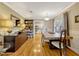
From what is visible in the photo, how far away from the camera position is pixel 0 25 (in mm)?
3875

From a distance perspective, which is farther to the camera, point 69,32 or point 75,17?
point 69,32

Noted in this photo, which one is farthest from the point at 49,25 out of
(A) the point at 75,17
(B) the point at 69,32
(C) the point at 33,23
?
(A) the point at 75,17

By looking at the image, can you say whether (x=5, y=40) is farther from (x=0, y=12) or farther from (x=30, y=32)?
(x=30, y=32)

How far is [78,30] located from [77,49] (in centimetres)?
67

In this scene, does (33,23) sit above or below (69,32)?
above

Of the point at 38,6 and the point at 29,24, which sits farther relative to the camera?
the point at 29,24

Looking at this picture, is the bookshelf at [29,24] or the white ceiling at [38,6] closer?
the white ceiling at [38,6]

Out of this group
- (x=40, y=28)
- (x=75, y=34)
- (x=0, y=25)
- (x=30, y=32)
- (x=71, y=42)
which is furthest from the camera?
(x=40, y=28)

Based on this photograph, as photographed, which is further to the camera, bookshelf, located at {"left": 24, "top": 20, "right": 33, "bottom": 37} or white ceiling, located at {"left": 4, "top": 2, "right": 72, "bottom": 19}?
bookshelf, located at {"left": 24, "top": 20, "right": 33, "bottom": 37}

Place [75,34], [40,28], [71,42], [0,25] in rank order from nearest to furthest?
[0,25], [75,34], [71,42], [40,28]

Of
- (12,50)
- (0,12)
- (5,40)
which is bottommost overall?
(12,50)

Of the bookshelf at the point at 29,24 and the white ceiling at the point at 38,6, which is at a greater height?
the white ceiling at the point at 38,6

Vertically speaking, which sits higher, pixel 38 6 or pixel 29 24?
pixel 38 6

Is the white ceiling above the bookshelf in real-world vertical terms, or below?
Result: above
